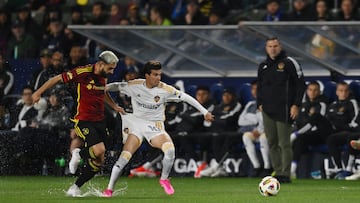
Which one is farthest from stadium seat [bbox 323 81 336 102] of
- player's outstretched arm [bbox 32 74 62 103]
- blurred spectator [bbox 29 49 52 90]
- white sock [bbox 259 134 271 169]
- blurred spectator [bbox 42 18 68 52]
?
player's outstretched arm [bbox 32 74 62 103]

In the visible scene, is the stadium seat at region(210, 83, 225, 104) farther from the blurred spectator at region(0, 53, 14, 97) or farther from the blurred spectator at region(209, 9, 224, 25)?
the blurred spectator at region(0, 53, 14, 97)

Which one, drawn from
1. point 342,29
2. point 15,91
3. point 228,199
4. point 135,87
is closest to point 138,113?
point 135,87

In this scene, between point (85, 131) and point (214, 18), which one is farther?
point (214, 18)

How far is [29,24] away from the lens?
26203mm

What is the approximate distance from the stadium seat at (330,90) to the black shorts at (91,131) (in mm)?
6933

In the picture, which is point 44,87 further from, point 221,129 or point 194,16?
point 194,16

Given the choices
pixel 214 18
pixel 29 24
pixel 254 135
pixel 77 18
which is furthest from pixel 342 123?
pixel 29 24

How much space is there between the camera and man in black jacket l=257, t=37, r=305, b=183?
18.4 m

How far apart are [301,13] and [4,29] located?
771cm

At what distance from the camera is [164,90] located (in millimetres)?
15547

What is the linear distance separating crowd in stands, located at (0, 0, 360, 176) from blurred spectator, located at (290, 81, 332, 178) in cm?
8

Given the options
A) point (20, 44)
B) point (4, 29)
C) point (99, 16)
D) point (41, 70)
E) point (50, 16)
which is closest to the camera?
point (41, 70)

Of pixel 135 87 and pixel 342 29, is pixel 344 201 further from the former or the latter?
pixel 342 29

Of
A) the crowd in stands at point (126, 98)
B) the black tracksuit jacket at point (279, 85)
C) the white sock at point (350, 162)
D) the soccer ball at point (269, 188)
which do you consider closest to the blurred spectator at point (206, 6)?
the crowd in stands at point (126, 98)
